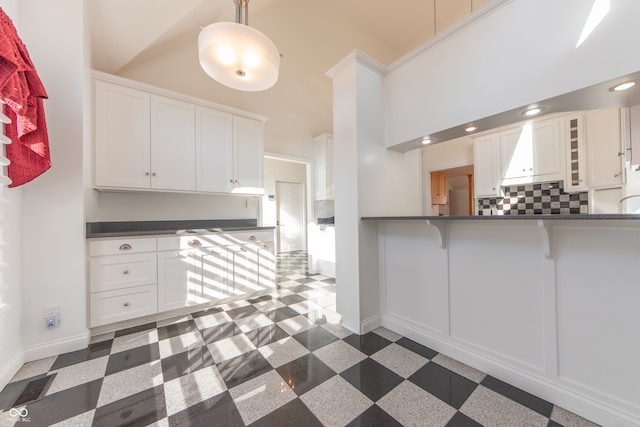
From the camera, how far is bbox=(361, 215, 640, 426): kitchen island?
40.9 inches

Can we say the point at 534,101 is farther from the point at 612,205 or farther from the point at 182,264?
the point at 182,264

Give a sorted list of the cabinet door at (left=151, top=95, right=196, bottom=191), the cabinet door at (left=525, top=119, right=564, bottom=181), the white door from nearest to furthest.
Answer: the cabinet door at (left=151, top=95, right=196, bottom=191) < the cabinet door at (left=525, top=119, right=564, bottom=181) < the white door

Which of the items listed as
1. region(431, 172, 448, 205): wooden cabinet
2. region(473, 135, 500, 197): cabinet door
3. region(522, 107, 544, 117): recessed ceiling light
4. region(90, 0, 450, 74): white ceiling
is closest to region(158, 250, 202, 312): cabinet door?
region(90, 0, 450, 74): white ceiling

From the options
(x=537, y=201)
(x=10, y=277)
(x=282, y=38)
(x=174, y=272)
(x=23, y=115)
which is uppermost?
(x=282, y=38)

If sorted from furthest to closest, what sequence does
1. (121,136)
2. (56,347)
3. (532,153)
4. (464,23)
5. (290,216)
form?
(290,216)
(532,153)
(121,136)
(56,347)
(464,23)

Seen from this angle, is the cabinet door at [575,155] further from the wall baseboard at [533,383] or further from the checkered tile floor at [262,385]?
the checkered tile floor at [262,385]

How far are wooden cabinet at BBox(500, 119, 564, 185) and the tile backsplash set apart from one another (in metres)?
0.19

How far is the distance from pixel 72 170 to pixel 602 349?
11.1 feet

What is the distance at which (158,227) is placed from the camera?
2.71m

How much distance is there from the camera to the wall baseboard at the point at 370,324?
1923 mm

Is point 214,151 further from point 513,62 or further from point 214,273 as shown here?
point 513,62

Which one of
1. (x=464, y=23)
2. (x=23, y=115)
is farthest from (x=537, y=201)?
(x=23, y=115)

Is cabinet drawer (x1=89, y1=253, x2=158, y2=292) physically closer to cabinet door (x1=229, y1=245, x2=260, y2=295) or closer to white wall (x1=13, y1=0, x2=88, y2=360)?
white wall (x1=13, y1=0, x2=88, y2=360)

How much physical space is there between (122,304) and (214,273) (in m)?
0.78
